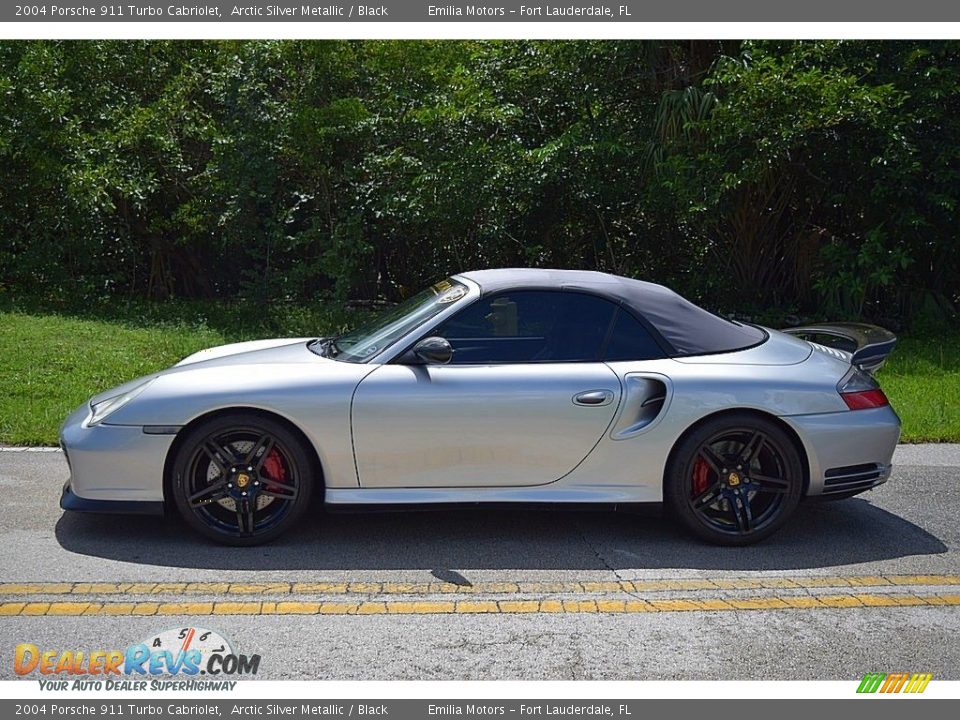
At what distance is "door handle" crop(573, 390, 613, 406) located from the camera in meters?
5.40

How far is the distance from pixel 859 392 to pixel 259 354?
3.24 m

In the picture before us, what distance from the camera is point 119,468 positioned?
5270mm

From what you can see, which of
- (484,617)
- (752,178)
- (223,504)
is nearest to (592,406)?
(484,617)

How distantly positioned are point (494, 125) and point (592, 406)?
8.45 m

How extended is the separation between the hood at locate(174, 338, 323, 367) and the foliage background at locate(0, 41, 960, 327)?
685cm

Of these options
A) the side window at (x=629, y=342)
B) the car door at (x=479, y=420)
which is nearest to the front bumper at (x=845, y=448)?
the side window at (x=629, y=342)

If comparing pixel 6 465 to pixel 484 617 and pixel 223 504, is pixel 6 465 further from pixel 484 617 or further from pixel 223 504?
pixel 484 617

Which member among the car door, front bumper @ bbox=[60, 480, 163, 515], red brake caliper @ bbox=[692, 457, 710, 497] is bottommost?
front bumper @ bbox=[60, 480, 163, 515]

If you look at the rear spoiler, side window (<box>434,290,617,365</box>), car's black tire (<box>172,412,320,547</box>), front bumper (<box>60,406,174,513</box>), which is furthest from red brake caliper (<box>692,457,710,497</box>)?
front bumper (<box>60,406,174,513</box>)

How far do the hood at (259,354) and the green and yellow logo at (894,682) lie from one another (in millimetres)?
3071

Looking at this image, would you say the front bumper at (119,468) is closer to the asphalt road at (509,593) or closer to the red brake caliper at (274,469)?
the asphalt road at (509,593)

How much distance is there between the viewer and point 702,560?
5348mm

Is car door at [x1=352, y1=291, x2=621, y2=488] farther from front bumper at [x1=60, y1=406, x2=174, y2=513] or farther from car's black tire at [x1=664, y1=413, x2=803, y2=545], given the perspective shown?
front bumper at [x1=60, y1=406, x2=174, y2=513]


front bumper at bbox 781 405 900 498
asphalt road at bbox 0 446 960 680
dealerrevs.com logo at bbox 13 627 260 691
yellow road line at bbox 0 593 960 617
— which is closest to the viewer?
dealerrevs.com logo at bbox 13 627 260 691
